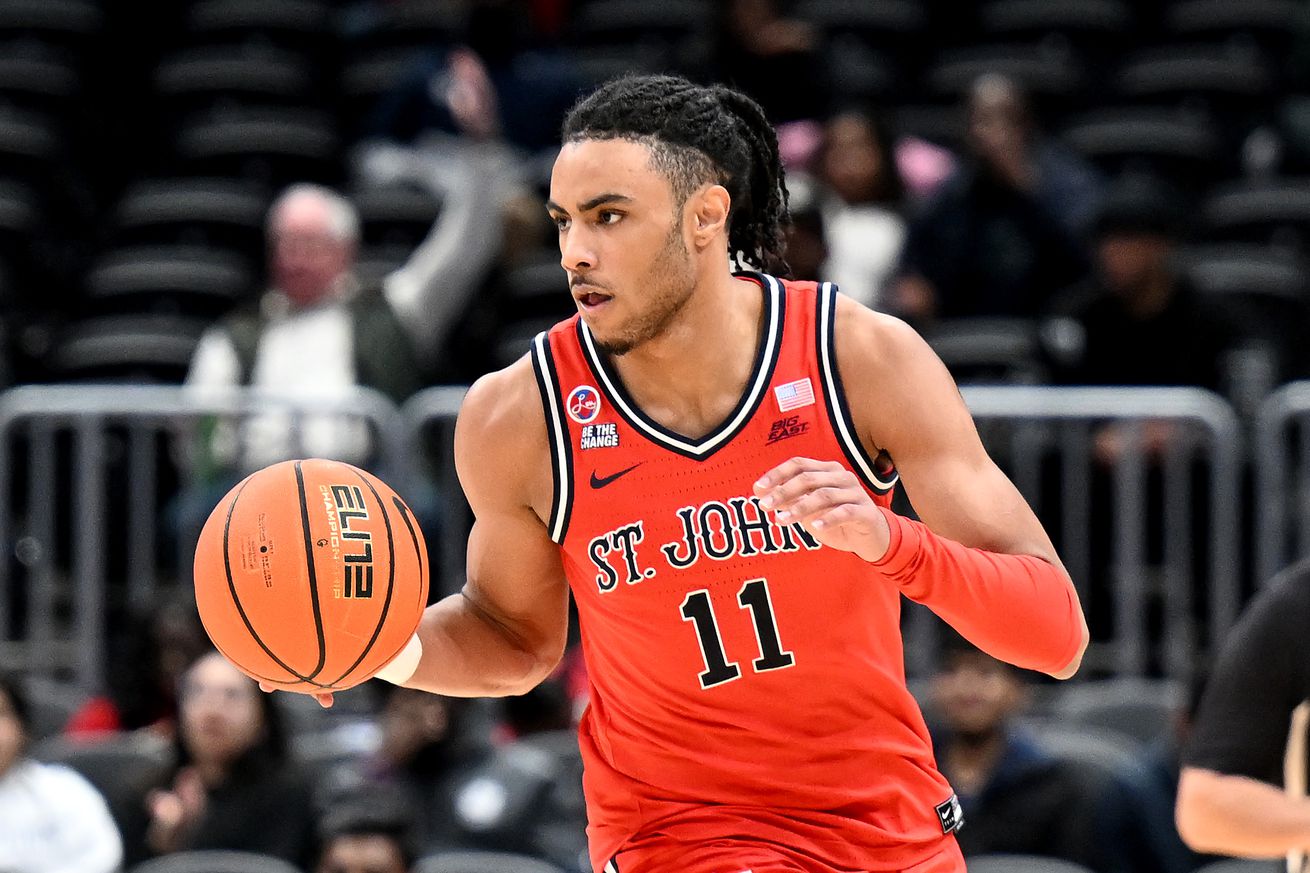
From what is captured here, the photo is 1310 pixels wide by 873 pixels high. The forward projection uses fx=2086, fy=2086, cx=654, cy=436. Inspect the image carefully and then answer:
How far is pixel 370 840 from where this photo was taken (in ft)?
22.7

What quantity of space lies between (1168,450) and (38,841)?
4.39 m

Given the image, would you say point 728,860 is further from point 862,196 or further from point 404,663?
point 862,196

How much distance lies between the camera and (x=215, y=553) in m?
3.99

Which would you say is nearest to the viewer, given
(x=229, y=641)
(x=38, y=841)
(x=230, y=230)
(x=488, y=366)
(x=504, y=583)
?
(x=229, y=641)

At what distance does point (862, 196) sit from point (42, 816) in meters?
4.53

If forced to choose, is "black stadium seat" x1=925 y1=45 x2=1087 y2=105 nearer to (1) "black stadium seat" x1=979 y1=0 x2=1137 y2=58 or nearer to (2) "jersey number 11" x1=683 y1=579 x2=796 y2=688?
(1) "black stadium seat" x1=979 y1=0 x2=1137 y2=58

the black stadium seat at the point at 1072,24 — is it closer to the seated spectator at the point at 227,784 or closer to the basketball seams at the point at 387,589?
the seated spectator at the point at 227,784

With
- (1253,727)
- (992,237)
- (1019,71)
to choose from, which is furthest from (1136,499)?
(1019,71)

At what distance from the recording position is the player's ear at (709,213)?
4.06 m

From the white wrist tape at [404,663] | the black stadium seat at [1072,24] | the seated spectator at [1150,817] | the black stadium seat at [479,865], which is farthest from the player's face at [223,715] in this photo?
the black stadium seat at [1072,24]

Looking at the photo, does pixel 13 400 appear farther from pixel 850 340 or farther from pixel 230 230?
pixel 850 340

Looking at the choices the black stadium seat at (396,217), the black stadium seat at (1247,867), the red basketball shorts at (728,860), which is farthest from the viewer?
the black stadium seat at (396,217)

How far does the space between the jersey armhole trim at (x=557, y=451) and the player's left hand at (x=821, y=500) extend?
27.0 inches

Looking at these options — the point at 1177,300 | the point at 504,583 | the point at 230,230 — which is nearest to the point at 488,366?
the point at 230,230
